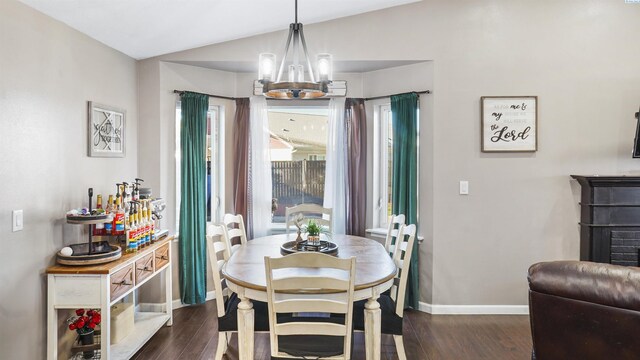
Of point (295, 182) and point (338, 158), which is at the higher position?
point (338, 158)

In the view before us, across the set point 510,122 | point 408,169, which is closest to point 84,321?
point 408,169

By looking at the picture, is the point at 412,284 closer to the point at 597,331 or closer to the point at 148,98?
the point at 597,331

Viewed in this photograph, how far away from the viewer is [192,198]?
381cm

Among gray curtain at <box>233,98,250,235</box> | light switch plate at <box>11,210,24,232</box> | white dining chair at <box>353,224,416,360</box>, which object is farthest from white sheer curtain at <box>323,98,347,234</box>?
light switch plate at <box>11,210,24,232</box>

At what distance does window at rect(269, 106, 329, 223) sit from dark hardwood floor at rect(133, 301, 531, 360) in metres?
1.49

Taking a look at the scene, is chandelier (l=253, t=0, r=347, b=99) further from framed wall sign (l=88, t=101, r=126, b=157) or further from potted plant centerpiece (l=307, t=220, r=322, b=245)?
framed wall sign (l=88, t=101, r=126, b=157)

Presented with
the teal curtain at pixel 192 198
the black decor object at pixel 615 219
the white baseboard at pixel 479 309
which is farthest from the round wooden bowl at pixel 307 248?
the black decor object at pixel 615 219

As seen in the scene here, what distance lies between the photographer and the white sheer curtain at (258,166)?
420cm

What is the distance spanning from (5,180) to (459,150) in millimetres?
3370

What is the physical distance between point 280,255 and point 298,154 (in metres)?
1.88

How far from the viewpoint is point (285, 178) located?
4484mm

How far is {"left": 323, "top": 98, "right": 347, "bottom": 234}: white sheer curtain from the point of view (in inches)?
166

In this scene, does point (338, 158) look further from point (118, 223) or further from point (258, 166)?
point (118, 223)

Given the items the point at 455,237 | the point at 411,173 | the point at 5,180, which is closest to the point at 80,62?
the point at 5,180
